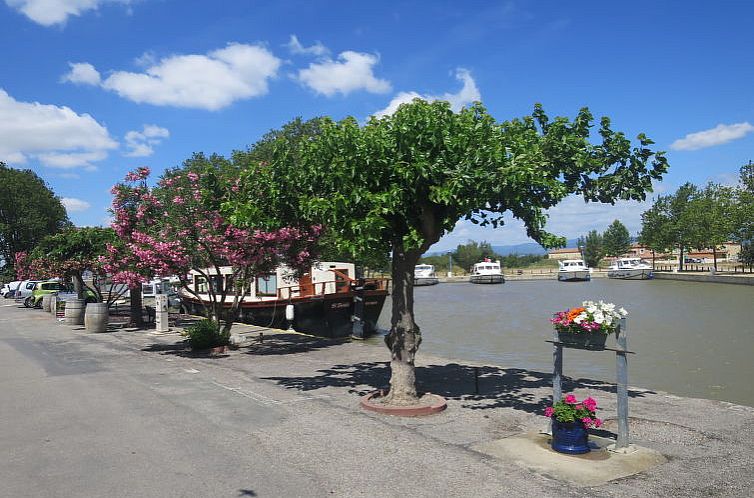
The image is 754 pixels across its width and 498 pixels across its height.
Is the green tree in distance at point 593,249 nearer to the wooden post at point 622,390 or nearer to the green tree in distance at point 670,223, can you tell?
the green tree in distance at point 670,223

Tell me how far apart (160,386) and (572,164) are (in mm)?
8057

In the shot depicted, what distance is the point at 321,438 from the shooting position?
7539 millimetres

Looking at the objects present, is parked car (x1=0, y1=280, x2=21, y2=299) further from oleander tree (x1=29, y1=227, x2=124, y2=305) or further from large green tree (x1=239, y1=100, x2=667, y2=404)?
large green tree (x1=239, y1=100, x2=667, y2=404)

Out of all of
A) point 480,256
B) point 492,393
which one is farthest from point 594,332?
point 480,256

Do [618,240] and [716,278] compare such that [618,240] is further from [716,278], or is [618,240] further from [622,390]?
[622,390]

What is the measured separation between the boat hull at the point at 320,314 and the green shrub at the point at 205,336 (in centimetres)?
660

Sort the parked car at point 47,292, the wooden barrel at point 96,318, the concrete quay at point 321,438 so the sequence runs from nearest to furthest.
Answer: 1. the concrete quay at point 321,438
2. the wooden barrel at point 96,318
3. the parked car at point 47,292

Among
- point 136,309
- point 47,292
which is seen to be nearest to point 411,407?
point 136,309

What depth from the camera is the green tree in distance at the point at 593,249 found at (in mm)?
123188

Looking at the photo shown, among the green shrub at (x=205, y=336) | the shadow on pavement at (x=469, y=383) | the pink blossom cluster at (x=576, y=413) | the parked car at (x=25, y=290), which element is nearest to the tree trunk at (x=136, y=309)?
the green shrub at (x=205, y=336)

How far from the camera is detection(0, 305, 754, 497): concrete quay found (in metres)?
5.90

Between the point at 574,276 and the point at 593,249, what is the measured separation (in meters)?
48.2

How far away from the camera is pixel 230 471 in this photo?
6.21m

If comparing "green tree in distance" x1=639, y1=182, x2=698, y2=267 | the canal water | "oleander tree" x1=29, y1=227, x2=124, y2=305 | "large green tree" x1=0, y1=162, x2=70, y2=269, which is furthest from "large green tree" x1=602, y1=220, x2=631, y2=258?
"oleander tree" x1=29, y1=227, x2=124, y2=305
